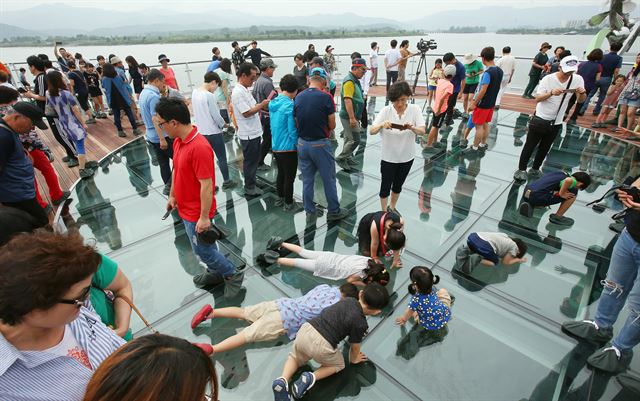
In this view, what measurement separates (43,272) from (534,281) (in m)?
3.46

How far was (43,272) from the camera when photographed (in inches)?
33.4

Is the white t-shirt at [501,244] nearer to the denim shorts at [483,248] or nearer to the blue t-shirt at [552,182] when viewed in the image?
the denim shorts at [483,248]

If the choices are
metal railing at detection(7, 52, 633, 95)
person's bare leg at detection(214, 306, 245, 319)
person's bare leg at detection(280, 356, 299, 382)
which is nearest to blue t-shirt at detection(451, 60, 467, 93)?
metal railing at detection(7, 52, 633, 95)

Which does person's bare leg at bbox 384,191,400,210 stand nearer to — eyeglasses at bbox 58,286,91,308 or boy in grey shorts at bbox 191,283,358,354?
boy in grey shorts at bbox 191,283,358,354

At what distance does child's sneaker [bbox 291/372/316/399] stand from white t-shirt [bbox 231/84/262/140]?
293 centimetres

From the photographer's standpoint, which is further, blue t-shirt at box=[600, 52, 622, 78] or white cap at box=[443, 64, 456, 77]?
blue t-shirt at box=[600, 52, 622, 78]

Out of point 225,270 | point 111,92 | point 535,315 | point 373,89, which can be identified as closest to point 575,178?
point 535,315

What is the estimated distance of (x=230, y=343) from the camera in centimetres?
216

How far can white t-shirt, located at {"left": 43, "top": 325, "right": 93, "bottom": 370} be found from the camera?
38.5 inches

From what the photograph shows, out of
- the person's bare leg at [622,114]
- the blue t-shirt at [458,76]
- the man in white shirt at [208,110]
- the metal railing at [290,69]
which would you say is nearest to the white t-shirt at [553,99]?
the blue t-shirt at [458,76]

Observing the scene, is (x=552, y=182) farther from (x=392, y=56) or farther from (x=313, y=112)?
(x=392, y=56)

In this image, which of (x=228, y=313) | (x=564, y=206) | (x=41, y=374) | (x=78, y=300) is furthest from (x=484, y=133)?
(x=41, y=374)

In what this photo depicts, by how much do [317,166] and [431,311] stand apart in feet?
6.52

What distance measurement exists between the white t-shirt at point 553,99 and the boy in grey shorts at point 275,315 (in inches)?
155
